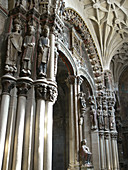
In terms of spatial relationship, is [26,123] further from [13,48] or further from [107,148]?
[107,148]

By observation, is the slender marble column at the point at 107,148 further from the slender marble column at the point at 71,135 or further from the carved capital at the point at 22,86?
the carved capital at the point at 22,86

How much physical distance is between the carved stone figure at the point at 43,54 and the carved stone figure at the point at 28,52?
25 centimetres

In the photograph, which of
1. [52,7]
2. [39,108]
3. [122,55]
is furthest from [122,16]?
[39,108]

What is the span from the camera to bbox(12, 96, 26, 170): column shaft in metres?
4.59

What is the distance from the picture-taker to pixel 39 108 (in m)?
5.40

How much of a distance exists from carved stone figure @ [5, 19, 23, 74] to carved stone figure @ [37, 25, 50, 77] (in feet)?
2.06

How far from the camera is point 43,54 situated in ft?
19.6

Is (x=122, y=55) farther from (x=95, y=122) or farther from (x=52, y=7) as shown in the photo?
(x=52, y=7)

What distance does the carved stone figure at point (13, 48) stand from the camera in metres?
5.37

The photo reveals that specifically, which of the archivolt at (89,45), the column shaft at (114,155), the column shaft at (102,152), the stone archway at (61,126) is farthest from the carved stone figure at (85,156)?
the archivolt at (89,45)

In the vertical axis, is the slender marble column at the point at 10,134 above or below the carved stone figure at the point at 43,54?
below

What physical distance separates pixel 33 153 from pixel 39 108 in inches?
45.8

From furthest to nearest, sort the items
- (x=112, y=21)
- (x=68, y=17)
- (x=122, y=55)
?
(x=122, y=55), (x=112, y=21), (x=68, y=17)

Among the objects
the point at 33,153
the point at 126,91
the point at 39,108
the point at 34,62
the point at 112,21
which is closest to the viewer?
the point at 33,153
